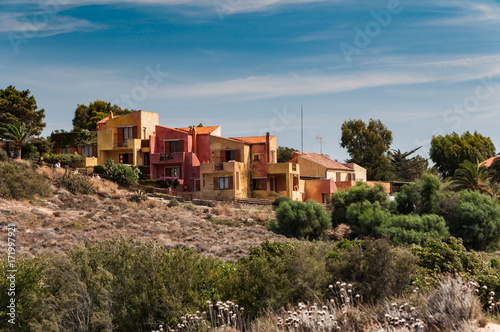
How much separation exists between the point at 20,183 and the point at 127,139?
17.9 meters

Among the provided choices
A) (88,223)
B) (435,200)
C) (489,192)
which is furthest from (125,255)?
(489,192)

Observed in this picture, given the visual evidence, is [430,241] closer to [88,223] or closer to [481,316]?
[481,316]

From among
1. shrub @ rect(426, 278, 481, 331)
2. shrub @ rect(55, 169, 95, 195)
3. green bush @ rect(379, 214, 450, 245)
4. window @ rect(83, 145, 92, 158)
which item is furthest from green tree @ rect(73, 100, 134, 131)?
shrub @ rect(426, 278, 481, 331)

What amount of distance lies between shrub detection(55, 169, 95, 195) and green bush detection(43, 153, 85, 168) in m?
8.19

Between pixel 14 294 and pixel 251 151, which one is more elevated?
pixel 251 151

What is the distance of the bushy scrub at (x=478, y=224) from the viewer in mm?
40250

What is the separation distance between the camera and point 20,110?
57719 mm

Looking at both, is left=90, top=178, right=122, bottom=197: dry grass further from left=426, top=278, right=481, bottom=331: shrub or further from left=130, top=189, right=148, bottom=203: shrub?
left=426, top=278, right=481, bottom=331: shrub

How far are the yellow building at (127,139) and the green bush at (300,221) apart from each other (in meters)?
20.5

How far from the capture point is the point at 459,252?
68.2ft

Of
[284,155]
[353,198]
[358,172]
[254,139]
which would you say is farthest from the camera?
[284,155]

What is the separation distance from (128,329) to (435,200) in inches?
1372

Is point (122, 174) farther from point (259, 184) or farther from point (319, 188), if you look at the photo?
point (319, 188)

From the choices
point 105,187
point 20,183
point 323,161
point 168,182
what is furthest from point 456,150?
point 20,183
